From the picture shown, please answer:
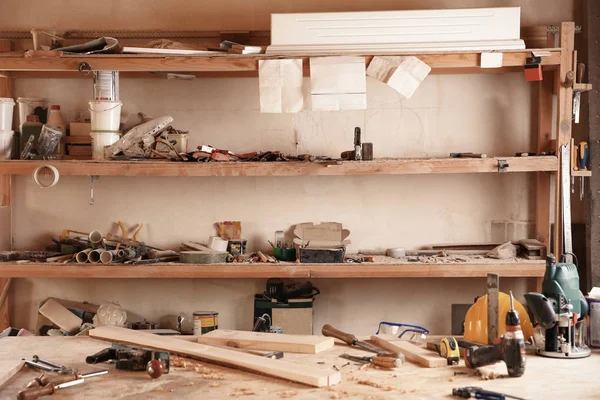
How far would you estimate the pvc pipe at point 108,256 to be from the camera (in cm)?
441

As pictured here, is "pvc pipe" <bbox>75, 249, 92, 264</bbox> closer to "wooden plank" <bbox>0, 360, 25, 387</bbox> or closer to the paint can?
the paint can

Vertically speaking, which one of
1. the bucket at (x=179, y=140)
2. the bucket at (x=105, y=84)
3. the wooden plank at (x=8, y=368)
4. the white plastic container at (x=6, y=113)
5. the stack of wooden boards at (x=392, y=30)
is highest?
the stack of wooden boards at (x=392, y=30)

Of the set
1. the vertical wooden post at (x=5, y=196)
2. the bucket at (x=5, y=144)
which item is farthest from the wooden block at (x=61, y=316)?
the bucket at (x=5, y=144)

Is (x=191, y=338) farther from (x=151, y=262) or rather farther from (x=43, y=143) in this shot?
(x=43, y=143)

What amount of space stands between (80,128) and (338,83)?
5.78 ft

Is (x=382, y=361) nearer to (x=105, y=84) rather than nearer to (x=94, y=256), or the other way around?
(x=94, y=256)

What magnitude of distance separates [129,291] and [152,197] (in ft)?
2.18

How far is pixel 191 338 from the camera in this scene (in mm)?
3092

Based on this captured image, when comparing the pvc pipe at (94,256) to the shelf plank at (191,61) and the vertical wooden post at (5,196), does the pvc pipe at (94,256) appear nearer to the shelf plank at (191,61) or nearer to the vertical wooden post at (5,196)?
the vertical wooden post at (5,196)

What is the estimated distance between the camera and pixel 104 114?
4512 millimetres

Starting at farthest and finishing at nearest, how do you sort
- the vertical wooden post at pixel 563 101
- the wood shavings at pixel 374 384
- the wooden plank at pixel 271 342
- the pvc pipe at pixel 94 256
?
1. the pvc pipe at pixel 94 256
2. the vertical wooden post at pixel 563 101
3. the wooden plank at pixel 271 342
4. the wood shavings at pixel 374 384

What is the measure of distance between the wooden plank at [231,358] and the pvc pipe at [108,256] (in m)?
1.28

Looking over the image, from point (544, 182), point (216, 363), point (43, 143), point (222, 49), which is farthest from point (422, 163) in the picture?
point (43, 143)

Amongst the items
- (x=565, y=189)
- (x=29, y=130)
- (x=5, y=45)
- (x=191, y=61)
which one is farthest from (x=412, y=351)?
(x=5, y=45)
